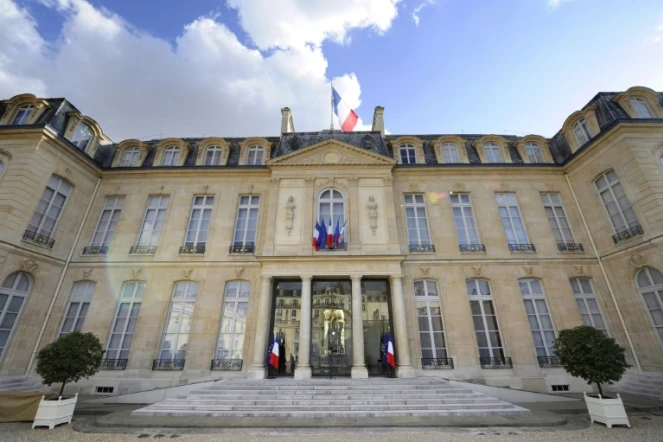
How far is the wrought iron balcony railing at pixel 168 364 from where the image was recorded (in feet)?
34.5

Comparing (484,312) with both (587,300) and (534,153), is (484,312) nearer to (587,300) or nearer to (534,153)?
(587,300)

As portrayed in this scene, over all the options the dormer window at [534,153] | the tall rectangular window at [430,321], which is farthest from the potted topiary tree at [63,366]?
the dormer window at [534,153]

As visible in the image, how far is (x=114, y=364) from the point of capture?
10492mm

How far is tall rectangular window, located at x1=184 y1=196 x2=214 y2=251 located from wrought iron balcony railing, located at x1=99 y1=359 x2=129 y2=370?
4.64 meters

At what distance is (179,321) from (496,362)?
11.8 m

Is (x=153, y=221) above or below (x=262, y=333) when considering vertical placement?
above

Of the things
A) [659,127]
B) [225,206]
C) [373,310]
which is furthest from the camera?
[225,206]

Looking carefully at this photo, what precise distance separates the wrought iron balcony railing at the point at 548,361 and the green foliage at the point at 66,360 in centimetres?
1396

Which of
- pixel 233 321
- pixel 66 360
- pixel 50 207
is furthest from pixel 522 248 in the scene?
pixel 50 207

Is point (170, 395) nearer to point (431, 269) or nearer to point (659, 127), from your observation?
point (431, 269)

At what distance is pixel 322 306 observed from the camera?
11.7 m

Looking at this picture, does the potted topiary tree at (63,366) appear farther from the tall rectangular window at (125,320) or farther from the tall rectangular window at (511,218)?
the tall rectangular window at (511,218)

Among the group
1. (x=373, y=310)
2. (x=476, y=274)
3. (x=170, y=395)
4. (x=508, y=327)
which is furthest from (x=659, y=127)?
(x=170, y=395)

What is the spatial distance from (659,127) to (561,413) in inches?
422
